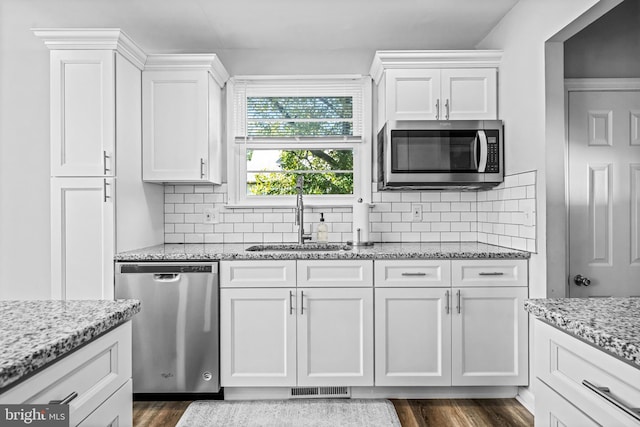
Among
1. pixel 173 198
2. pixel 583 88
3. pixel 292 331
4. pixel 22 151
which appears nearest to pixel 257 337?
pixel 292 331

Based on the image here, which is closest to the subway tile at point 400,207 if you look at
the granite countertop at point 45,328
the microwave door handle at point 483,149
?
the microwave door handle at point 483,149

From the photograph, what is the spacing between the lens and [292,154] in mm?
3320

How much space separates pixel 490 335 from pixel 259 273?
4.71 feet

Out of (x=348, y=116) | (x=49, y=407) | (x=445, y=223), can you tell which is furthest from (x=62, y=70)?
(x=445, y=223)

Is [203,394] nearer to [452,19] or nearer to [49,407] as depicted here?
[49,407]

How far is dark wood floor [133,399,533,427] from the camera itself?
91.8 inches

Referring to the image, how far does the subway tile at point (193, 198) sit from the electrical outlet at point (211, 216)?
93 mm

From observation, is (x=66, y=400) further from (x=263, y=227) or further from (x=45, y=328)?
(x=263, y=227)

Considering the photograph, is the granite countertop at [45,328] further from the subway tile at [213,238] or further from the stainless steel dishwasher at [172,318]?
the subway tile at [213,238]

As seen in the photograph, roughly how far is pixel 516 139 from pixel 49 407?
2.68 m

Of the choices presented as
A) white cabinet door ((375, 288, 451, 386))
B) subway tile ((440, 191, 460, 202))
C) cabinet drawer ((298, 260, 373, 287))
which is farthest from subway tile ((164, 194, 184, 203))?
subway tile ((440, 191, 460, 202))

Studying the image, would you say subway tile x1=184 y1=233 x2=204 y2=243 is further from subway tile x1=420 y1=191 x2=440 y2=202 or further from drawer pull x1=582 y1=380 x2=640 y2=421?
drawer pull x1=582 y1=380 x2=640 y2=421

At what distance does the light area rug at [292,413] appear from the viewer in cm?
233

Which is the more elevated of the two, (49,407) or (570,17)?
(570,17)
